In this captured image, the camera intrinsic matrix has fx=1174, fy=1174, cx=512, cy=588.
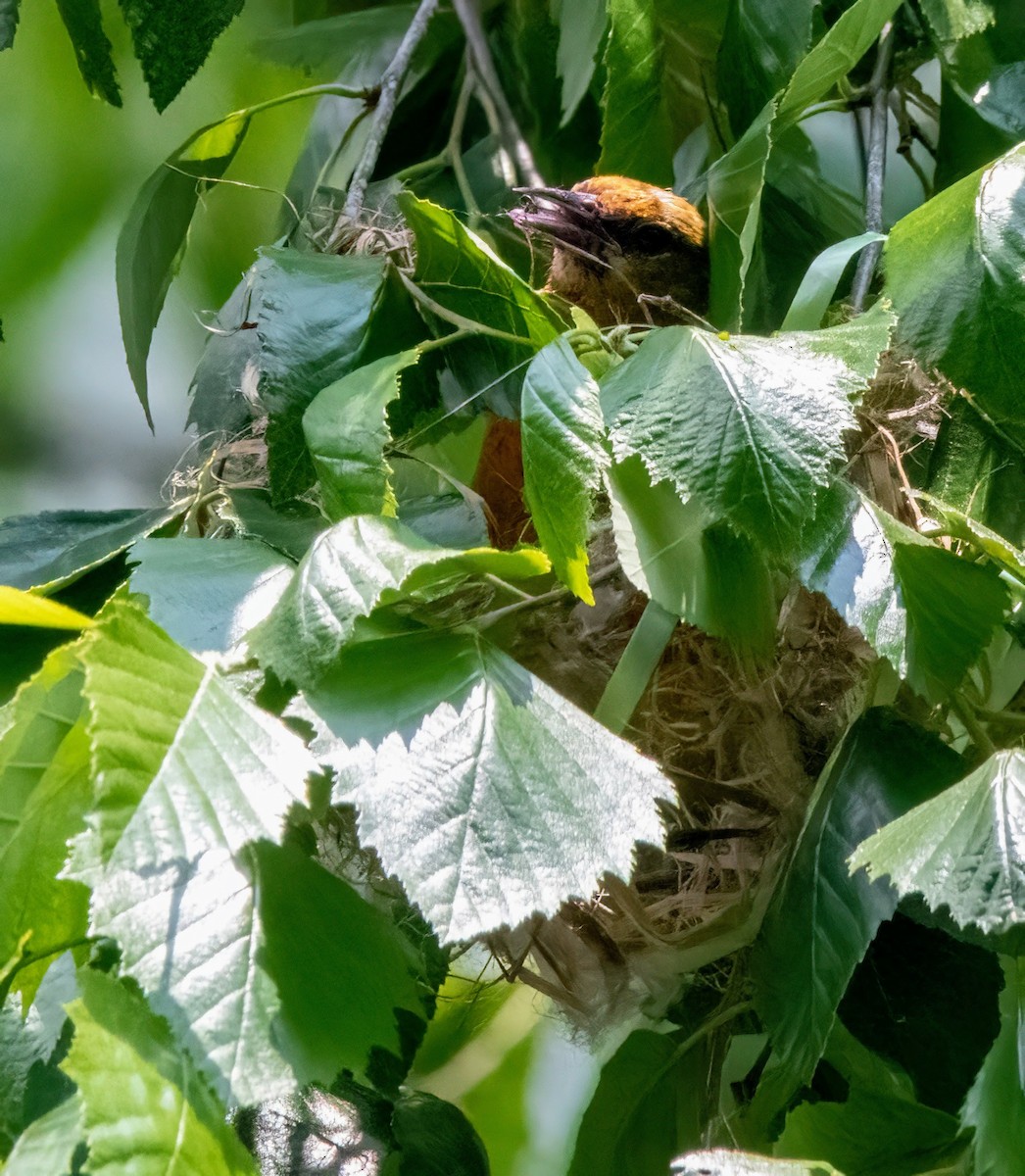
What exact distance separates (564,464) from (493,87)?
572 millimetres

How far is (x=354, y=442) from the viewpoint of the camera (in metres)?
0.54

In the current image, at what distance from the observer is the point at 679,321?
834mm

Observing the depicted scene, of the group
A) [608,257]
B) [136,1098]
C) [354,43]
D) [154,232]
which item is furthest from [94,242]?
[136,1098]

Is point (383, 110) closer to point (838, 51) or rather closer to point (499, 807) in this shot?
point (838, 51)

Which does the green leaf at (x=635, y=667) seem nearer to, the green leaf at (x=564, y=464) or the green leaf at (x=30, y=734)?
the green leaf at (x=564, y=464)

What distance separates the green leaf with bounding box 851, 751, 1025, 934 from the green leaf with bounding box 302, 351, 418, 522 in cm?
25

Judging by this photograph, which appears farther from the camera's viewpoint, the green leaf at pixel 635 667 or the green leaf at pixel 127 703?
the green leaf at pixel 635 667

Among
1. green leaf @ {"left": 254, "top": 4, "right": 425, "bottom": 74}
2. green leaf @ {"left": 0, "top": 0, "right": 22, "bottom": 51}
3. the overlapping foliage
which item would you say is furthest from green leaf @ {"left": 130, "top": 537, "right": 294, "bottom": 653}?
green leaf @ {"left": 254, "top": 4, "right": 425, "bottom": 74}

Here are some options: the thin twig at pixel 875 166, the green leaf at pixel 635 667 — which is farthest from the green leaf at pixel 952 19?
the green leaf at pixel 635 667

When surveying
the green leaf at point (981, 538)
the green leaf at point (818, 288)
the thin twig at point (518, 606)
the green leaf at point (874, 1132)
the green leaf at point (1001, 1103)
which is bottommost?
the green leaf at point (874, 1132)

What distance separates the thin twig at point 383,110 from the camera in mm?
744

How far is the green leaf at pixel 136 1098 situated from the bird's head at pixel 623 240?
1.89 feet

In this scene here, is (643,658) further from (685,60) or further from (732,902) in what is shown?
(685,60)

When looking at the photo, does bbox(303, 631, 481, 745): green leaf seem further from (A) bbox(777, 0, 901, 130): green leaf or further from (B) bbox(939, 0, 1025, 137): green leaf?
(B) bbox(939, 0, 1025, 137): green leaf
